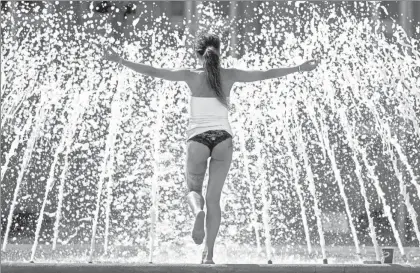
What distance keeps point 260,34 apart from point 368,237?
7.22 metres

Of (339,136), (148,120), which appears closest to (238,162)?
(148,120)

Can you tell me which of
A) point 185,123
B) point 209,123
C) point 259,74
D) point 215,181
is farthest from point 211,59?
point 185,123

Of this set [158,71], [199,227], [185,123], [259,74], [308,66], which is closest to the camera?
[199,227]

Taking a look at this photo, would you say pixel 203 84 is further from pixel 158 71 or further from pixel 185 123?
pixel 185 123

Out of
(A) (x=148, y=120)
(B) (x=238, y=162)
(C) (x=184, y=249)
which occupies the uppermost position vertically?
(A) (x=148, y=120)

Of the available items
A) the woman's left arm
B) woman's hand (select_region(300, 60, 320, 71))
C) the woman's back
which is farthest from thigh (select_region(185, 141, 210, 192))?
woman's hand (select_region(300, 60, 320, 71))

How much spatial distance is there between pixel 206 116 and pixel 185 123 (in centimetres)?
1341

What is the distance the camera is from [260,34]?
3025cm

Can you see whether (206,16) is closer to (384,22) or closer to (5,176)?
(384,22)

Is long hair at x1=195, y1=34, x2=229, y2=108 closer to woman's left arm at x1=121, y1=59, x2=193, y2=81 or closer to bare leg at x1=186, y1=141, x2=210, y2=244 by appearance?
woman's left arm at x1=121, y1=59, x2=193, y2=81

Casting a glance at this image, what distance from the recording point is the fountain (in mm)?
20656

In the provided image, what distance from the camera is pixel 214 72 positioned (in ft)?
22.5

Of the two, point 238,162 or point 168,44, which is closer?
point 238,162

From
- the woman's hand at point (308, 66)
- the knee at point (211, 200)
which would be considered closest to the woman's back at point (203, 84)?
the woman's hand at point (308, 66)
